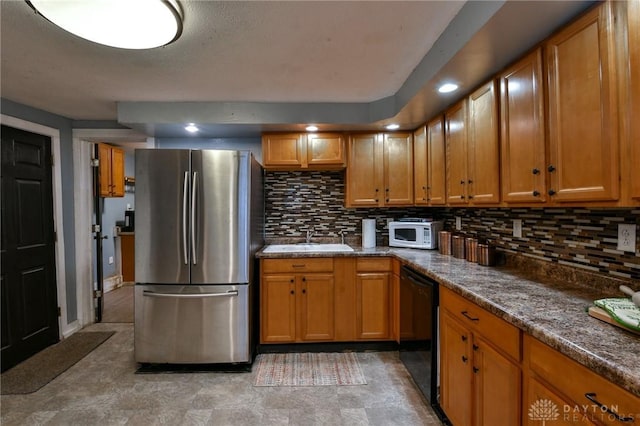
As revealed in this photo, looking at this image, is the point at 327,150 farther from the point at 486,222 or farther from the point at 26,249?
the point at 26,249

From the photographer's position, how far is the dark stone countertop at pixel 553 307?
844 mm

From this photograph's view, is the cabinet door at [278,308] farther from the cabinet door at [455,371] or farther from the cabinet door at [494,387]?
the cabinet door at [494,387]

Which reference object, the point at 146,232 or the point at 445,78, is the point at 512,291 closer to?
the point at 445,78

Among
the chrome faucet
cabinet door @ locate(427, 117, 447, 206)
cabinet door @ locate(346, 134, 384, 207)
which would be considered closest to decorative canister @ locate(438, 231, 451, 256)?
cabinet door @ locate(427, 117, 447, 206)

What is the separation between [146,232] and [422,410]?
7.84 ft

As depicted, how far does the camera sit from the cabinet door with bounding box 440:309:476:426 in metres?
1.54

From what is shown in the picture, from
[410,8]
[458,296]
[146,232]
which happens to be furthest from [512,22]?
[146,232]

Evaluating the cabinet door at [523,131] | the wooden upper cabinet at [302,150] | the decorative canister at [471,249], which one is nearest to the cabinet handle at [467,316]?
the cabinet door at [523,131]

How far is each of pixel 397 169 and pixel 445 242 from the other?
0.88 meters

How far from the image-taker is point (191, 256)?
2434 mm

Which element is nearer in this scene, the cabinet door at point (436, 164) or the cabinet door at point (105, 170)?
the cabinet door at point (436, 164)

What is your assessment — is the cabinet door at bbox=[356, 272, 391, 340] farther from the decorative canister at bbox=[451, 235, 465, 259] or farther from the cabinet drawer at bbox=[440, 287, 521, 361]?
the cabinet drawer at bbox=[440, 287, 521, 361]

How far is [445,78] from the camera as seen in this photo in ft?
6.09

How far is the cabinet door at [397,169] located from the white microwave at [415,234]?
242 mm
